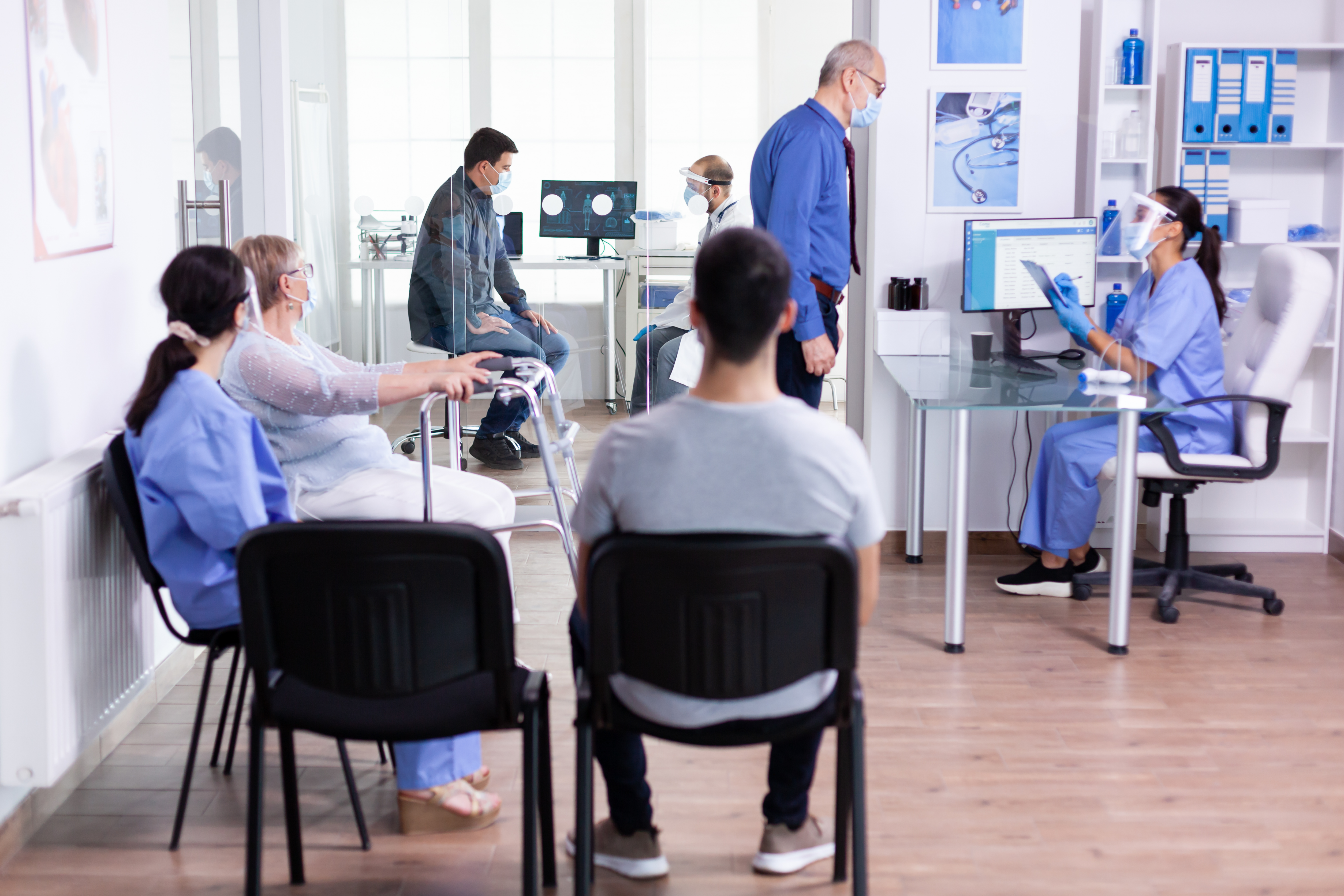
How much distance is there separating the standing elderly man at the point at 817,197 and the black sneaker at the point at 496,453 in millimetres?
1247

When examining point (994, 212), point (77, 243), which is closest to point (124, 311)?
point (77, 243)

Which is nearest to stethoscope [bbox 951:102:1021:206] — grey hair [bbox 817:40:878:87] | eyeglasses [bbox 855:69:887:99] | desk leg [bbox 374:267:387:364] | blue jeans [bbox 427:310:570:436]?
eyeglasses [bbox 855:69:887:99]

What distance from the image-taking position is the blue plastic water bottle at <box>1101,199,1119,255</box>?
4402 millimetres

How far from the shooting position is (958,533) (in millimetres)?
3492

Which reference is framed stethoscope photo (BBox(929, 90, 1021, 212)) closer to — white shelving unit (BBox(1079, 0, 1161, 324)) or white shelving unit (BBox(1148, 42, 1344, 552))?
white shelving unit (BBox(1079, 0, 1161, 324))

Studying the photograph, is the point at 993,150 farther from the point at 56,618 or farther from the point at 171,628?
the point at 56,618

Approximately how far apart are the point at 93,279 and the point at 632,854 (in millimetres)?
1715

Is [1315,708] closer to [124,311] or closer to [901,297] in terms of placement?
[901,297]

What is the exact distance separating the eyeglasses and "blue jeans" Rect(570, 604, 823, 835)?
7.03 ft

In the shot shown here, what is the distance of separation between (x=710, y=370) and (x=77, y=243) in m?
1.57

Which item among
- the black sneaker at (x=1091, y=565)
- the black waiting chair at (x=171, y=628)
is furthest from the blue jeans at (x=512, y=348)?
the black waiting chair at (x=171, y=628)

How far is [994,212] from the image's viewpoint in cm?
448

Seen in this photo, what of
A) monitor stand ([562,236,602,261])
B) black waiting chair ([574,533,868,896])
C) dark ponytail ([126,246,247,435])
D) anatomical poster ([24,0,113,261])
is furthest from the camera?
monitor stand ([562,236,602,261])

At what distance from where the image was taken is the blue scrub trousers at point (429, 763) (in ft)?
8.24
